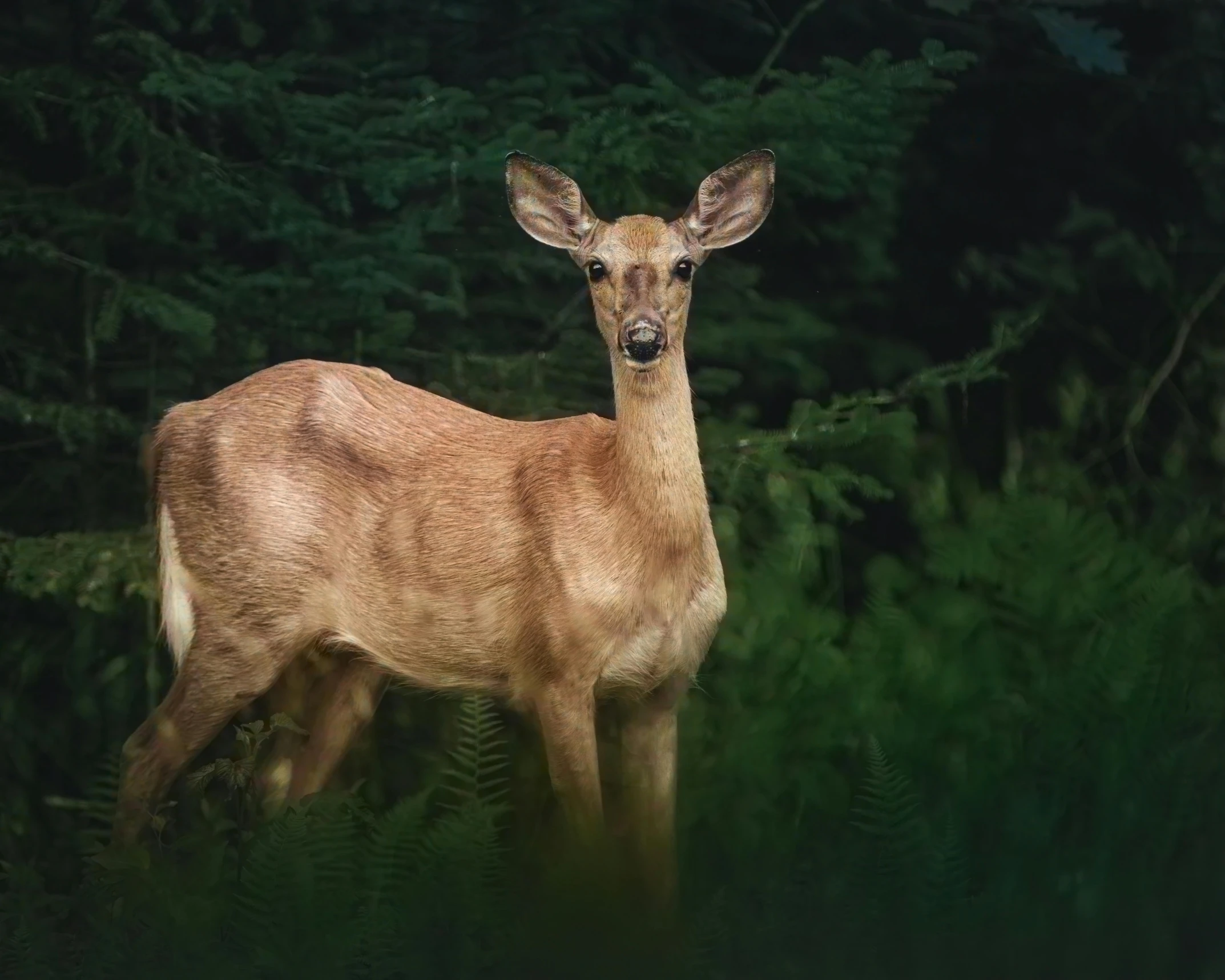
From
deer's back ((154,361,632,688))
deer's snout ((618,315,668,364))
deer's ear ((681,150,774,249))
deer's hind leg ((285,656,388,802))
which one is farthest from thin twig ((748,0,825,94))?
deer's hind leg ((285,656,388,802))

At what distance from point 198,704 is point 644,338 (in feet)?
5.73

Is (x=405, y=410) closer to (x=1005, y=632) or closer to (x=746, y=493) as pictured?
(x=746, y=493)

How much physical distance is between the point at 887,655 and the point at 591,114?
2063 mm

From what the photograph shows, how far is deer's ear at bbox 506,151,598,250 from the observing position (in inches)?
241

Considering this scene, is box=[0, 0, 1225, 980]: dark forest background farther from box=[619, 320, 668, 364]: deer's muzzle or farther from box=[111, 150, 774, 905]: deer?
box=[619, 320, 668, 364]: deer's muzzle

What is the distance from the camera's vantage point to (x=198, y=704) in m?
6.18

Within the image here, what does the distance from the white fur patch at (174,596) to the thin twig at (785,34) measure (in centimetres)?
253

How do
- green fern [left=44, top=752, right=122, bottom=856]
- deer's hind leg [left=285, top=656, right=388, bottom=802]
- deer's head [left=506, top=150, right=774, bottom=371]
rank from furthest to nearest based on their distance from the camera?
deer's hind leg [left=285, top=656, right=388, bottom=802] < green fern [left=44, top=752, right=122, bottom=856] < deer's head [left=506, top=150, right=774, bottom=371]

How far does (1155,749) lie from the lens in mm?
6234

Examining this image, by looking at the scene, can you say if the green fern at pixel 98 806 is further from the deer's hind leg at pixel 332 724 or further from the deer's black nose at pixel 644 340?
the deer's black nose at pixel 644 340

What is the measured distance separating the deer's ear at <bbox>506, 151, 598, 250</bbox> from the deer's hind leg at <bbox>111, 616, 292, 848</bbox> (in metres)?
1.46

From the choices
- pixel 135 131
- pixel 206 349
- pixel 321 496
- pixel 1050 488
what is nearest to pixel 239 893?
pixel 321 496

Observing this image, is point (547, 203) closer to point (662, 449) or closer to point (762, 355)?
point (662, 449)

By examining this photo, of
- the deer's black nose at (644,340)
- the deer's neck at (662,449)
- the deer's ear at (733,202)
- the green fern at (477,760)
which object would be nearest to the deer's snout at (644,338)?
the deer's black nose at (644,340)
